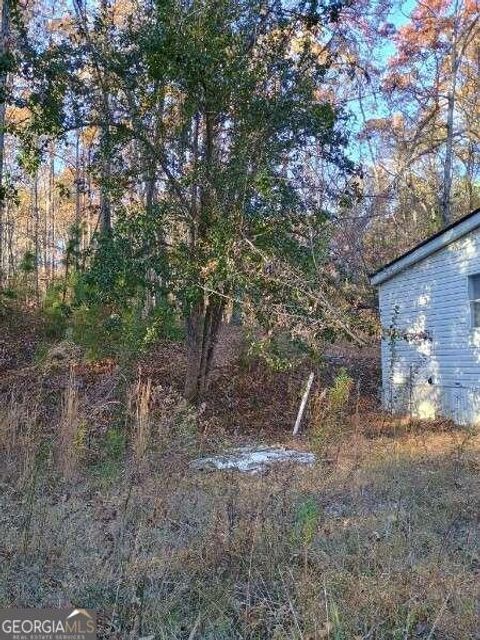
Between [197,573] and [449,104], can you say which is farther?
[449,104]

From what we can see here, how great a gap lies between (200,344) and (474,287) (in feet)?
16.5

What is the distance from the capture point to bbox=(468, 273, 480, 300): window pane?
1028 cm

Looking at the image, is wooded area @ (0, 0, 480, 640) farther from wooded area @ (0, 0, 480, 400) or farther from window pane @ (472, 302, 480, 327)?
window pane @ (472, 302, 480, 327)

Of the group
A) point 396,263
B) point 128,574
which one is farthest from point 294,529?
point 396,263

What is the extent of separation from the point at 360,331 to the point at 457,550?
6535mm

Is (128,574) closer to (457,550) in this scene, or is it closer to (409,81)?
(457,550)

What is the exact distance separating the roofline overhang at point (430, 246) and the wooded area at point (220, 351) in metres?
1.37

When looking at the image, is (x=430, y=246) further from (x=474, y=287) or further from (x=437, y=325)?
(x=437, y=325)

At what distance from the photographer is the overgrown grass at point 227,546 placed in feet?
8.97

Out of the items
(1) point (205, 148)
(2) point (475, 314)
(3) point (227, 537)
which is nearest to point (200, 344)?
(1) point (205, 148)

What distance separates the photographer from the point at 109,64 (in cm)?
934

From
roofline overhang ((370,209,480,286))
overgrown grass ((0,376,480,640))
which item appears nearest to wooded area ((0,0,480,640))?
overgrown grass ((0,376,480,640))

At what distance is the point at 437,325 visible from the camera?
11.3 metres

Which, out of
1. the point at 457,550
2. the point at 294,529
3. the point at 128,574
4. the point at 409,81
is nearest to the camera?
the point at 128,574
